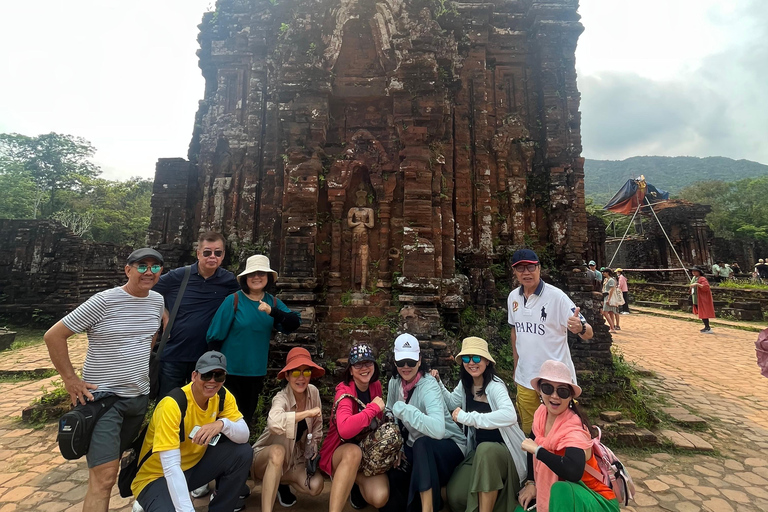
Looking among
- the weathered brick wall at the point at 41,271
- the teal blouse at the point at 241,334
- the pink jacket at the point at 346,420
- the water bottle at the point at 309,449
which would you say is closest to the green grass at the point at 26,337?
the weathered brick wall at the point at 41,271

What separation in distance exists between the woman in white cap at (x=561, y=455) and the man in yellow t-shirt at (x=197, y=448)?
2.32m

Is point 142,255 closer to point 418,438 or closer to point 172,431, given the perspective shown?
point 172,431

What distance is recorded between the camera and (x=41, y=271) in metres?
14.3

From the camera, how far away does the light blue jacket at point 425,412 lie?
3.02m

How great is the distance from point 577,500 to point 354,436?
1688mm

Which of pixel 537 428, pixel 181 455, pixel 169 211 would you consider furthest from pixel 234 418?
pixel 169 211

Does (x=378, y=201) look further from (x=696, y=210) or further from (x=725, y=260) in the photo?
(x=725, y=260)

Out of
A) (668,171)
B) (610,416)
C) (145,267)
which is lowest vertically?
(610,416)

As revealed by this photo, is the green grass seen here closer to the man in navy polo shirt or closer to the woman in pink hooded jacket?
the man in navy polo shirt

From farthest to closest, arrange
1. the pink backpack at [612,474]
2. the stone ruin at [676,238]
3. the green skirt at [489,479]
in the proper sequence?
the stone ruin at [676,238] → the green skirt at [489,479] → the pink backpack at [612,474]

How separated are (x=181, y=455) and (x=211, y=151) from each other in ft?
23.2

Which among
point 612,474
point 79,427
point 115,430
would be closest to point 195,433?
point 115,430

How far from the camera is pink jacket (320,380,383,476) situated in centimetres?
300

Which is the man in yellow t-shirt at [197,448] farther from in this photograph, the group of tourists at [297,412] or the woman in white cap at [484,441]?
the woman in white cap at [484,441]
